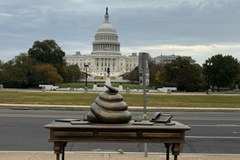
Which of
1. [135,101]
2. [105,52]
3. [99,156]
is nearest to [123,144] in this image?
[99,156]

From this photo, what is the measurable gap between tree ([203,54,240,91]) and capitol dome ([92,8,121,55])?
102750 mm

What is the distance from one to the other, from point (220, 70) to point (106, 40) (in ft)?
350

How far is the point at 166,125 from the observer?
715 cm

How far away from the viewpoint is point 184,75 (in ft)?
261

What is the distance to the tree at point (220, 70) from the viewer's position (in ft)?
267

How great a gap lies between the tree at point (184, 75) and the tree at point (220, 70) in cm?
199

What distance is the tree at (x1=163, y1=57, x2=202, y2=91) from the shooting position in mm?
79500

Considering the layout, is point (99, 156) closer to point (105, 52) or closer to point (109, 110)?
point (109, 110)

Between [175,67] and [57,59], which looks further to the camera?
[57,59]

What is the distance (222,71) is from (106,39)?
108 m

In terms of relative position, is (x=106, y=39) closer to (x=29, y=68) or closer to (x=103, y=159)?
(x=29, y=68)

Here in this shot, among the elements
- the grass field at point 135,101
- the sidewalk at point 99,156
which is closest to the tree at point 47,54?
the grass field at point 135,101

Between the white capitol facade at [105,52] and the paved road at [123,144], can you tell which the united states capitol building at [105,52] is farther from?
the paved road at [123,144]

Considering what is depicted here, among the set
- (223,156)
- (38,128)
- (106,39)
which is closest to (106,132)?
(223,156)
